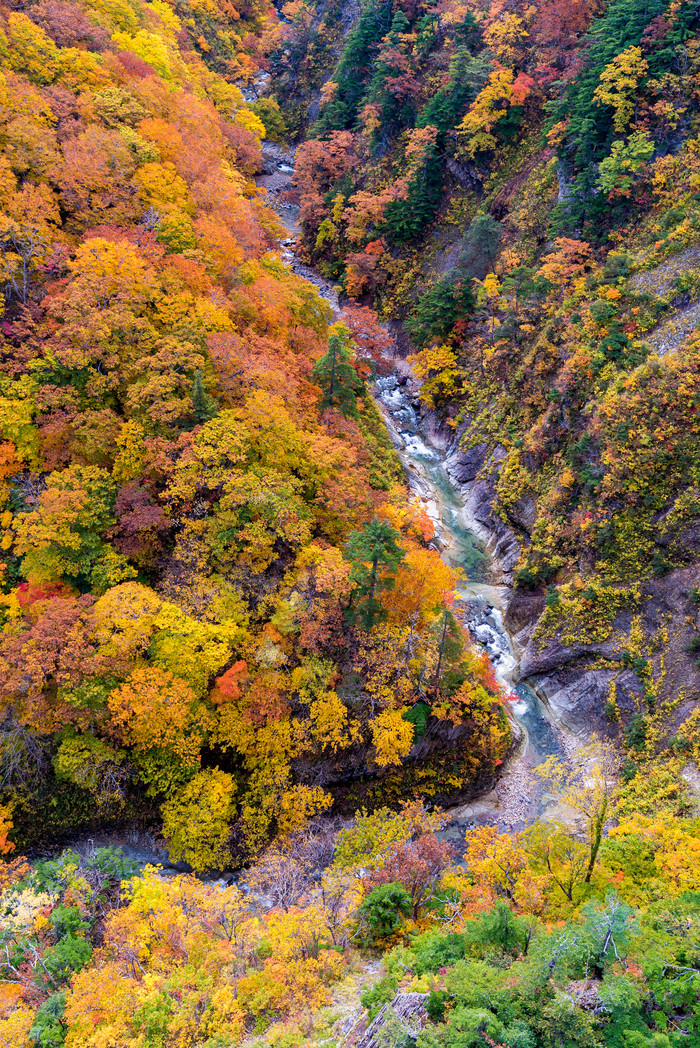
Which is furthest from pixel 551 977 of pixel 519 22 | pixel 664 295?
pixel 519 22

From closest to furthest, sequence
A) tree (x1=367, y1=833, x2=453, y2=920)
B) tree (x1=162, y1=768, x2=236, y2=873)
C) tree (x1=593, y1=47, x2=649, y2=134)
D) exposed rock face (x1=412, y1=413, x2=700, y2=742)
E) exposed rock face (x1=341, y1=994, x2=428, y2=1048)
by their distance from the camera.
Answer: exposed rock face (x1=341, y1=994, x2=428, y2=1048), tree (x1=367, y1=833, x2=453, y2=920), tree (x1=162, y1=768, x2=236, y2=873), exposed rock face (x1=412, y1=413, x2=700, y2=742), tree (x1=593, y1=47, x2=649, y2=134)

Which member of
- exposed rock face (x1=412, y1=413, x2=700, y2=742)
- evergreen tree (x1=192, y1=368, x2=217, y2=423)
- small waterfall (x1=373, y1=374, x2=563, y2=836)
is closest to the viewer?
evergreen tree (x1=192, y1=368, x2=217, y2=423)

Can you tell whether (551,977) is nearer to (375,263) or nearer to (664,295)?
(664,295)

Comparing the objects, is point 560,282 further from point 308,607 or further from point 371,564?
point 308,607

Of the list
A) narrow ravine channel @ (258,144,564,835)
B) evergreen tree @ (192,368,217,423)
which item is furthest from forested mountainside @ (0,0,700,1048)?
narrow ravine channel @ (258,144,564,835)

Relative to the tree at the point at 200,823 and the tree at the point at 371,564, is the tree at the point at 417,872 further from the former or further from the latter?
the tree at the point at 371,564

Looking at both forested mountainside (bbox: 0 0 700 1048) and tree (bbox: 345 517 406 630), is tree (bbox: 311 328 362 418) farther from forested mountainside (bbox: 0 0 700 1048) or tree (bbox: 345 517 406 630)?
tree (bbox: 345 517 406 630)

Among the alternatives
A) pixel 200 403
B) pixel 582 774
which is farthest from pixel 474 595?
→ pixel 200 403
